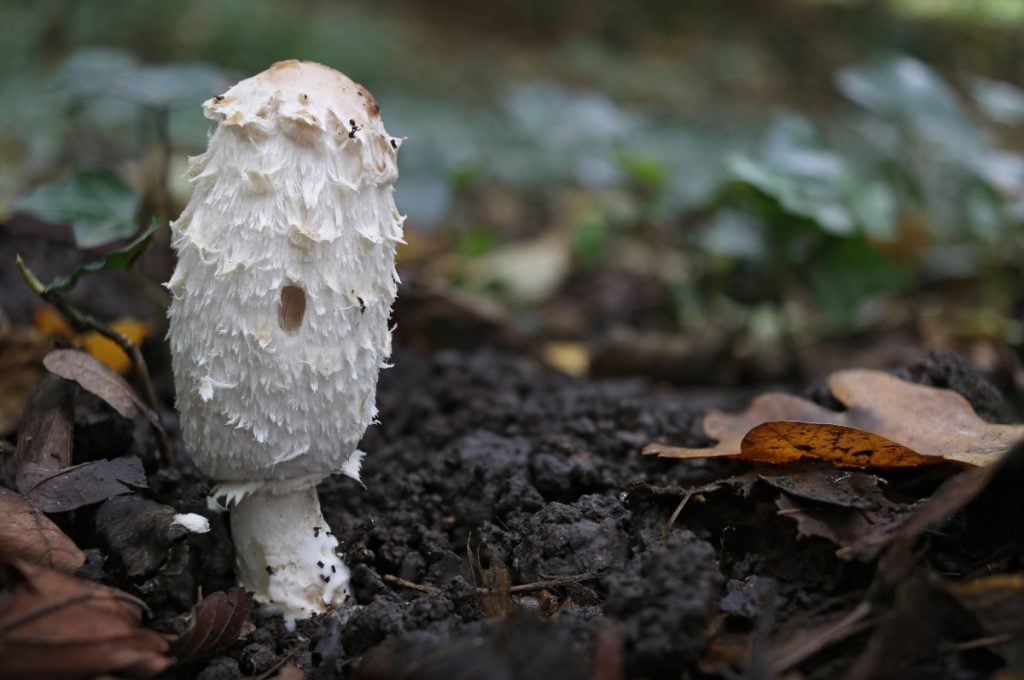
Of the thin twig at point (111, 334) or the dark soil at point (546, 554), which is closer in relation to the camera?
the dark soil at point (546, 554)

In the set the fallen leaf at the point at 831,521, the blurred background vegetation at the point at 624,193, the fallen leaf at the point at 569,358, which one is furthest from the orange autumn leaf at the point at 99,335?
the fallen leaf at the point at 831,521

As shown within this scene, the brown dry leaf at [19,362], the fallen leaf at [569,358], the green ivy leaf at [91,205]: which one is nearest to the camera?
the green ivy leaf at [91,205]

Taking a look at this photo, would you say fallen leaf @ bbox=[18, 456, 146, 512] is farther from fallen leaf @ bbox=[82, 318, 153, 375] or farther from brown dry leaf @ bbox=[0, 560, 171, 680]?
fallen leaf @ bbox=[82, 318, 153, 375]

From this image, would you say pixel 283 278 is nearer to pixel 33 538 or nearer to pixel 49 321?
pixel 33 538

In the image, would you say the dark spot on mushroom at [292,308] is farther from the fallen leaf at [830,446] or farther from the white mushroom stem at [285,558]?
the fallen leaf at [830,446]

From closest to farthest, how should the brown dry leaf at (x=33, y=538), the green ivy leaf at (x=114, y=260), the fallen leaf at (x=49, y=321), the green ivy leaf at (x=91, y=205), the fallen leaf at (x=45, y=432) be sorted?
the brown dry leaf at (x=33, y=538) < the fallen leaf at (x=45, y=432) < the green ivy leaf at (x=114, y=260) < the green ivy leaf at (x=91, y=205) < the fallen leaf at (x=49, y=321)

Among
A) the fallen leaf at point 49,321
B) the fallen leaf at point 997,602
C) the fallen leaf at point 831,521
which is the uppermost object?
the fallen leaf at point 49,321
